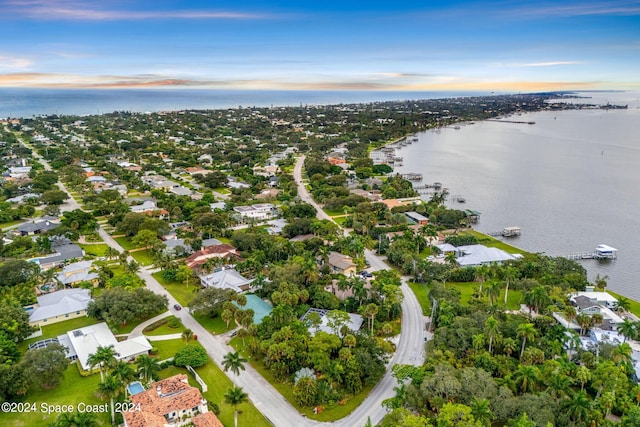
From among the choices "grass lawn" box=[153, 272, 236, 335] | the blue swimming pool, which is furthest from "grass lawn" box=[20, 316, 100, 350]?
the blue swimming pool

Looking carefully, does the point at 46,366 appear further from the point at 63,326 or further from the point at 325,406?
the point at 325,406

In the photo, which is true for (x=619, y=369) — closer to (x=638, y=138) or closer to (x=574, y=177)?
(x=574, y=177)

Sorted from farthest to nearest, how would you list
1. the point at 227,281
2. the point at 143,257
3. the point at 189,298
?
the point at 143,257 → the point at 227,281 → the point at 189,298

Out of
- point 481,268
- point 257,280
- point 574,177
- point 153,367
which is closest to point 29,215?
point 257,280

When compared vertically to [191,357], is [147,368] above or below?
above

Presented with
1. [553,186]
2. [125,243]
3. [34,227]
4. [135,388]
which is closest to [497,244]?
[553,186]

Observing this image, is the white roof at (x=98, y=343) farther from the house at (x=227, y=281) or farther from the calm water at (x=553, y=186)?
Answer: the calm water at (x=553, y=186)
